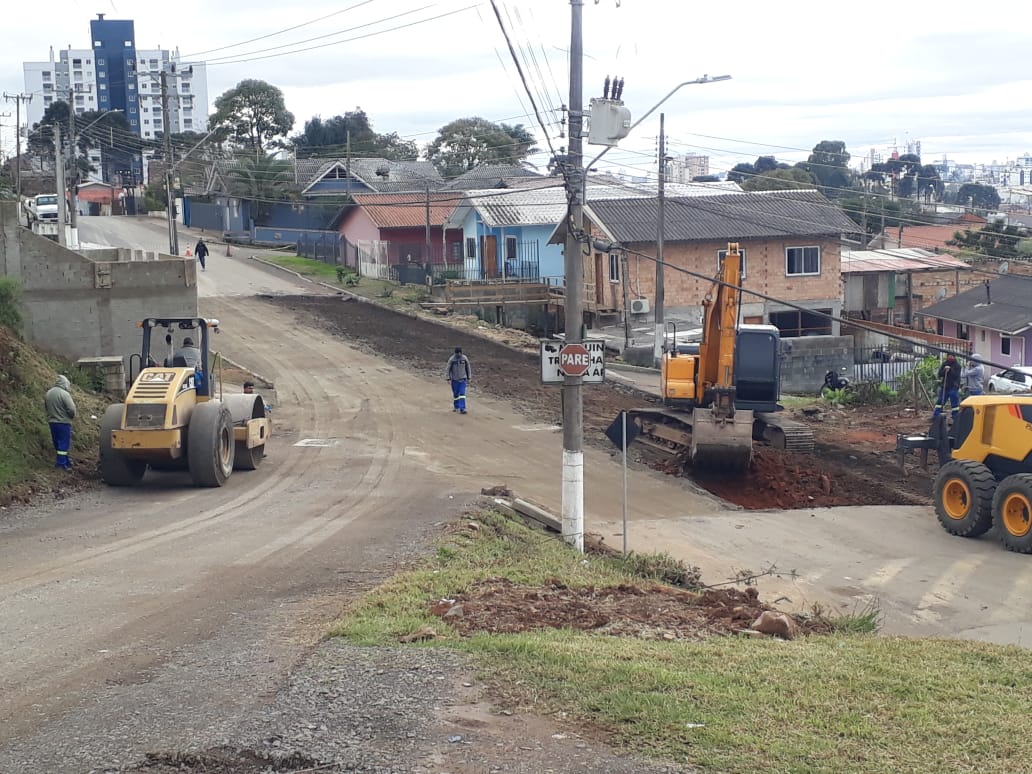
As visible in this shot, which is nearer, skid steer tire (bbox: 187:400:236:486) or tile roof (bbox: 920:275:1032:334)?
skid steer tire (bbox: 187:400:236:486)

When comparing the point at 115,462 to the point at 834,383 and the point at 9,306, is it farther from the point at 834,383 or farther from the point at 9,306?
the point at 834,383

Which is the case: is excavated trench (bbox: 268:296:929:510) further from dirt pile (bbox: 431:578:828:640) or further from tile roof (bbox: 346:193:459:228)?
tile roof (bbox: 346:193:459:228)

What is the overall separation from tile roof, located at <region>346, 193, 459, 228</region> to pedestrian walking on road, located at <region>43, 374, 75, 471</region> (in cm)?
4243

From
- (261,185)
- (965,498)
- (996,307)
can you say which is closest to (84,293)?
(965,498)

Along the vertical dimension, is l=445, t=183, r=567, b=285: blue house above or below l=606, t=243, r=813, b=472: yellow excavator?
above

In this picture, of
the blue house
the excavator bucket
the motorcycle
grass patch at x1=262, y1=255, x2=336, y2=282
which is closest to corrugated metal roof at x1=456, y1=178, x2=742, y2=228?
the blue house

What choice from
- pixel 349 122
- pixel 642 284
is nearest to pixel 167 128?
pixel 642 284

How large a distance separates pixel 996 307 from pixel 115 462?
34.8 m

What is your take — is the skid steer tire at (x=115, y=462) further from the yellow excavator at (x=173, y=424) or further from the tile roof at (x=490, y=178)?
the tile roof at (x=490, y=178)

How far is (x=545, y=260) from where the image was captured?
56.4m

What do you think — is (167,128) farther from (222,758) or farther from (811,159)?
(811,159)

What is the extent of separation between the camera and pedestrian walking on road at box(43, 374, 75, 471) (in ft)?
60.2

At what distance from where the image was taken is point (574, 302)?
1547 centimetres

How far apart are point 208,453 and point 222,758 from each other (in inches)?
450
